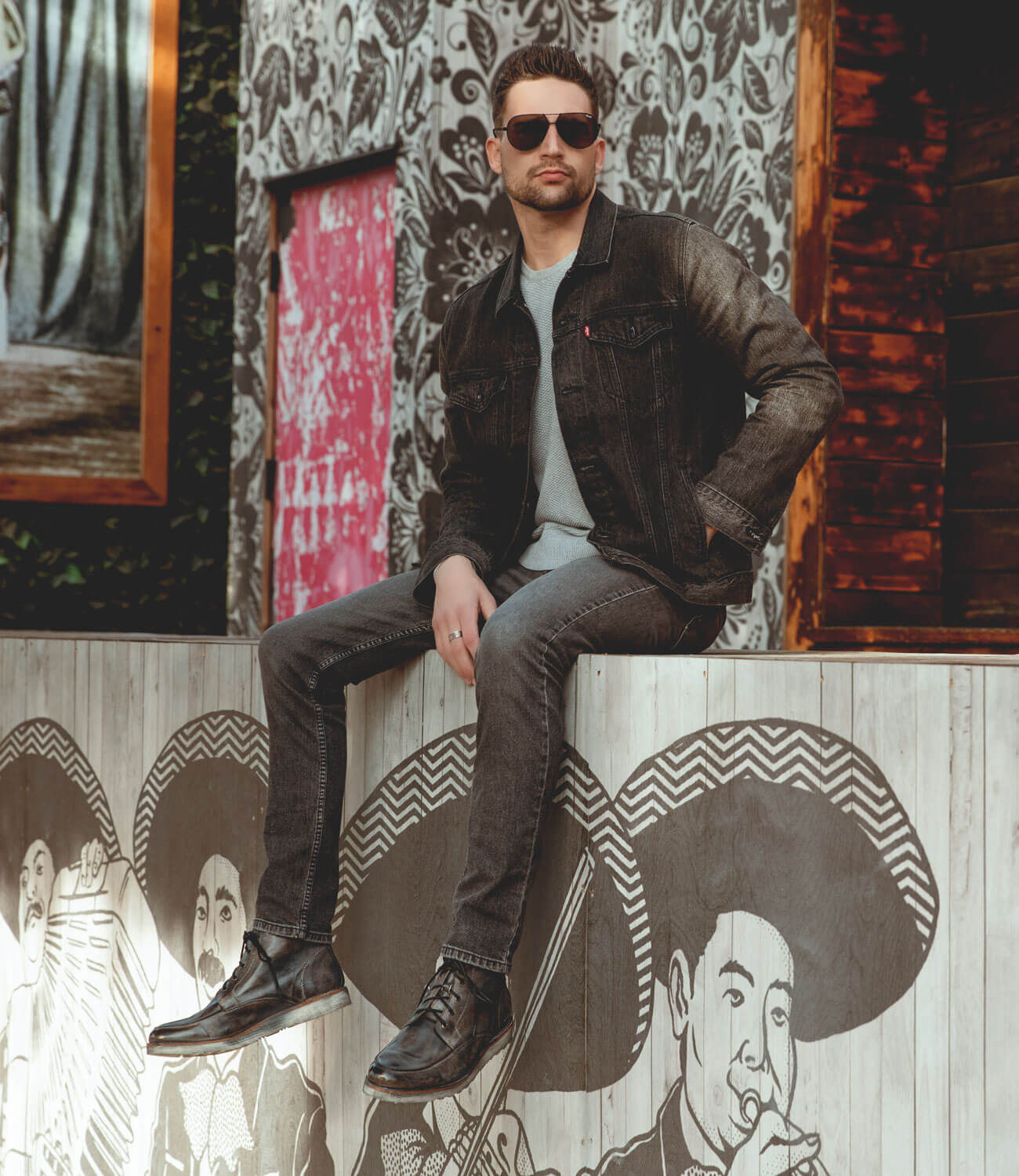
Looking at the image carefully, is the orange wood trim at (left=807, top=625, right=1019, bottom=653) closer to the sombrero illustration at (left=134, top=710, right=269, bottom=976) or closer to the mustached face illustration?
the sombrero illustration at (left=134, top=710, right=269, bottom=976)

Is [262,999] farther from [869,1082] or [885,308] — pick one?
[885,308]

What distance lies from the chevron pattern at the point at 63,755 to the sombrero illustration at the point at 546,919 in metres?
0.85

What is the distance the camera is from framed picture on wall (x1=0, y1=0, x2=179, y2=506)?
4277 millimetres

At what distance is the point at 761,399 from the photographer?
215cm

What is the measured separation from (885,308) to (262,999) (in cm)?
267

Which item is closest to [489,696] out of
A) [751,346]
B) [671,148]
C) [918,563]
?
[751,346]

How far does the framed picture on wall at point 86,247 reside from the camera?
4277mm

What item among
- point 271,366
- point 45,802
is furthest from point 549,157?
point 271,366

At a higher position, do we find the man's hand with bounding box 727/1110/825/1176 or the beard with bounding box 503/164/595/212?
the beard with bounding box 503/164/595/212

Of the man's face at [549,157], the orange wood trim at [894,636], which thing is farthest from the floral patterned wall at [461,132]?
the man's face at [549,157]

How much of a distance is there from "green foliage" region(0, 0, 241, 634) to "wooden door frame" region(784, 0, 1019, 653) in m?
1.73

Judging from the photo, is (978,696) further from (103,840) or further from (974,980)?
(103,840)

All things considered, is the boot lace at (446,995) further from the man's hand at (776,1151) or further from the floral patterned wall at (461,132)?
the floral patterned wall at (461,132)

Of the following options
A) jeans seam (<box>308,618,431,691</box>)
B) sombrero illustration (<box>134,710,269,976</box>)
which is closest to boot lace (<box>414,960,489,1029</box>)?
jeans seam (<box>308,618,431,691</box>)
